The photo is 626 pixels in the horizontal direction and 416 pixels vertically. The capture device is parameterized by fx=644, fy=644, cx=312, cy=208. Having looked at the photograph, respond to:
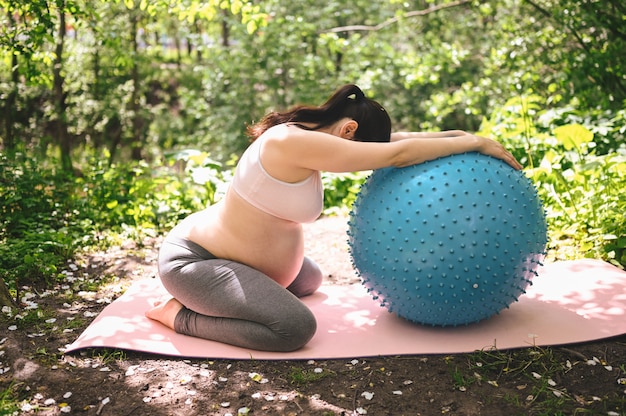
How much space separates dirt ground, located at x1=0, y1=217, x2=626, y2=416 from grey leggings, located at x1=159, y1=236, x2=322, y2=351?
0.15 metres

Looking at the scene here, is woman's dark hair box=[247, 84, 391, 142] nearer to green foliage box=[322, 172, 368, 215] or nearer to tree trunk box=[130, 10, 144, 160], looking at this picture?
green foliage box=[322, 172, 368, 215]

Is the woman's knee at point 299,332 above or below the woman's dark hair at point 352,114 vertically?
below

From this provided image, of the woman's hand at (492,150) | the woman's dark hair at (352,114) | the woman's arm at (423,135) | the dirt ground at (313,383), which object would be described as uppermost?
the woman's dark hair at (352,114)

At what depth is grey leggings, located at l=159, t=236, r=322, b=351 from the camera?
3328 millimetres

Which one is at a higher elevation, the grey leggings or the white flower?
the grey leggings

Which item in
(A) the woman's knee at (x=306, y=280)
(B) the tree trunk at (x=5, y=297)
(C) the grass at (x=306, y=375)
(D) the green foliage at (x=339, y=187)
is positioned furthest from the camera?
(D) the green foliage at (x=339, y=187)

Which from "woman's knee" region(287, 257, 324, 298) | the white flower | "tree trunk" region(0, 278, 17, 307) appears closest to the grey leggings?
the white flower

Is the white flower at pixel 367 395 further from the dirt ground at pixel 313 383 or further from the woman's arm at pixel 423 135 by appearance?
the woman's arm at pixel 423 135

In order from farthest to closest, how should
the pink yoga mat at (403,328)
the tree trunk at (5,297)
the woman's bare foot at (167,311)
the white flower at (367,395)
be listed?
the tree trunk at (5,297) → the woman's bare foot at (167,311) → the pink yoga mat at (403,328) → the white flower at (367,395)

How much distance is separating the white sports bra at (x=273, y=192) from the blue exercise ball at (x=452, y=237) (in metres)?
0.30

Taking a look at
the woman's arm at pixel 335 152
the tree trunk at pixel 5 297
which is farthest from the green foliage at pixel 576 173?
the tree trunk at pixel 5 297

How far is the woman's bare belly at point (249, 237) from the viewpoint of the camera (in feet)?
11.3

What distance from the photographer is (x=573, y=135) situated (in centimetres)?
557

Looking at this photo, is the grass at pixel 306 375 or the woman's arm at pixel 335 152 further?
the woman's arm at pixel 335 152
